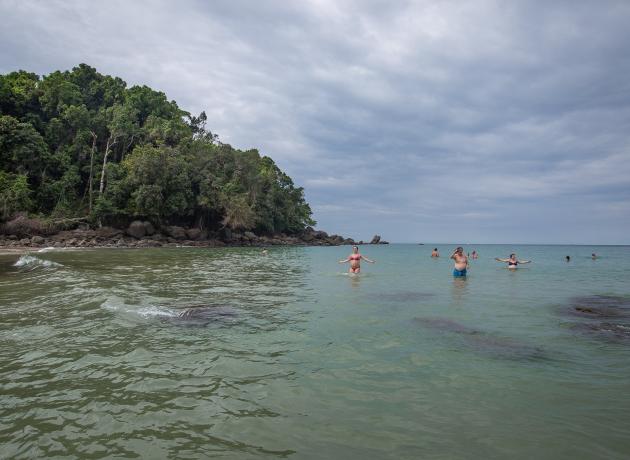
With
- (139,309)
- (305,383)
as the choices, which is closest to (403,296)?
(139,309)

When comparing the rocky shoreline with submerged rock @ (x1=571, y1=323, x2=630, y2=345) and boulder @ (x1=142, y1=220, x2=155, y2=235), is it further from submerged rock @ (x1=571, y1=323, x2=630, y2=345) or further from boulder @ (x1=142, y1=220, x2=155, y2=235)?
submerged rock @ (x1=571, y1=323, x2=630, y2=345)

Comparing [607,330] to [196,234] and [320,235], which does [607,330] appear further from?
[320,235]

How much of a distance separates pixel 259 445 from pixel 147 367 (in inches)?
119

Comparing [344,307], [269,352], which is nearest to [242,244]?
[344,307]

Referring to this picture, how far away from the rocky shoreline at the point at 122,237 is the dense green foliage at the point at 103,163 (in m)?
1.79

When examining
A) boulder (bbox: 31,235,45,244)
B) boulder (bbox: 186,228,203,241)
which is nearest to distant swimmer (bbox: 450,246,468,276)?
boulder (bbox: 31,235,45,244)

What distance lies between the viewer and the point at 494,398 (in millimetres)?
5086

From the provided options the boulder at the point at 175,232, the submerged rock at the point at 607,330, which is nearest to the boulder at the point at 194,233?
the boulder at the point at 175,232

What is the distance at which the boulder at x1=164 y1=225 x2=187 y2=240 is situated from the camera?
55.0 meters

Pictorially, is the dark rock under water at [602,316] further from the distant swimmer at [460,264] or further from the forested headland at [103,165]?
the forested headland at [103,165]

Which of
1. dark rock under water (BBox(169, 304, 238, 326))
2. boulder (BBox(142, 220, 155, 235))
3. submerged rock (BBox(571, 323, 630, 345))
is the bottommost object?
dark rock under water (BBox(169, 304, 238, 326))

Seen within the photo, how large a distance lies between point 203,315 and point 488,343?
661cm

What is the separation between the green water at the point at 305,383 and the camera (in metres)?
3.89

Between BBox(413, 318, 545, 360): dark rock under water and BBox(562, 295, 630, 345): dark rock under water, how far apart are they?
2295 millimetres
